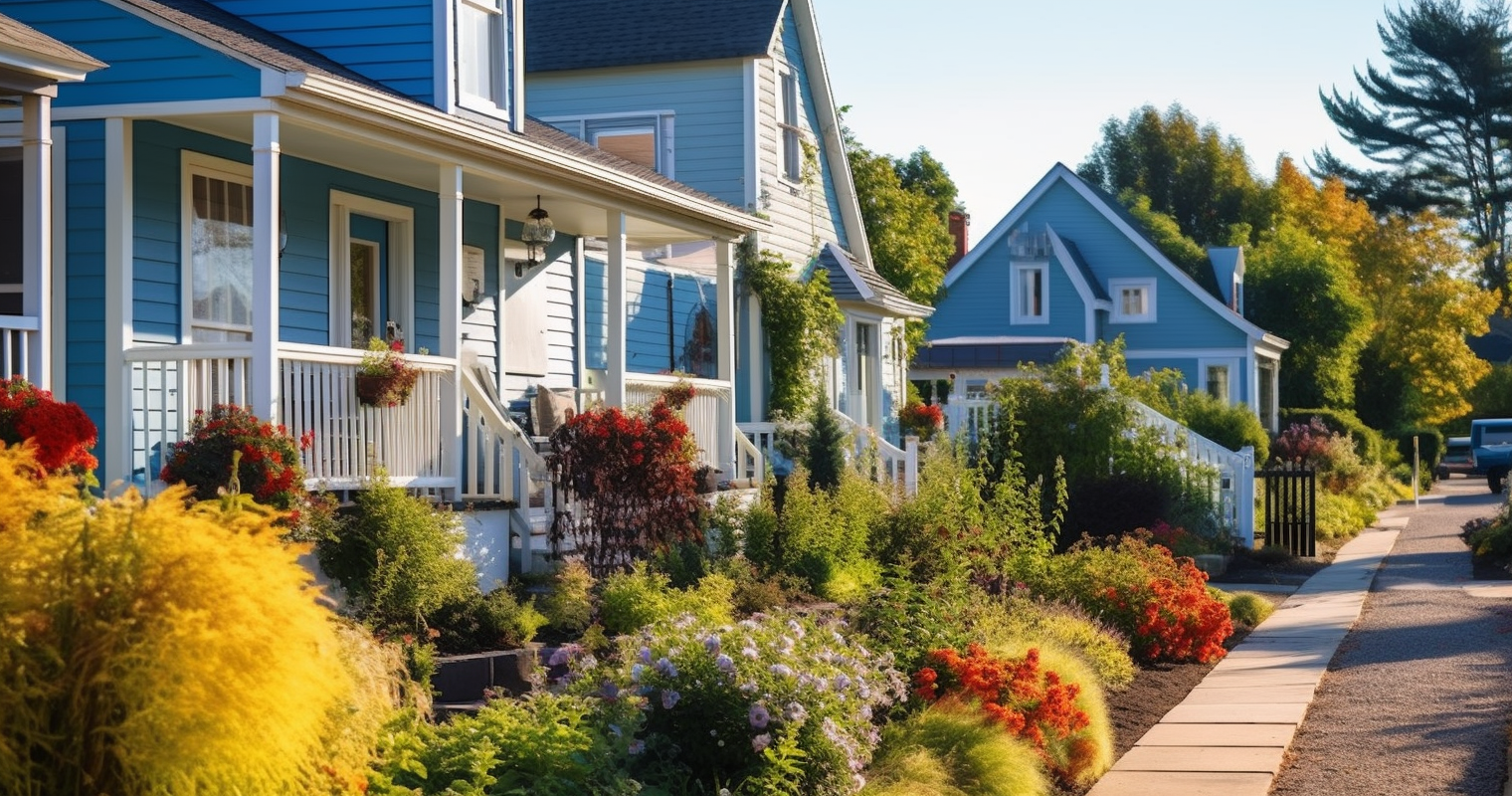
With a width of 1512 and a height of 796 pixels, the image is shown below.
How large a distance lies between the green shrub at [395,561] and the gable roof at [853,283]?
1285cm

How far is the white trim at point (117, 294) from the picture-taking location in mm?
10766

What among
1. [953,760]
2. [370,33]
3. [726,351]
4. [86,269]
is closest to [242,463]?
[86,269]

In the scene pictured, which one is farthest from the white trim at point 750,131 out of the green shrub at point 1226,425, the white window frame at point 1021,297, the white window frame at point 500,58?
the white window frame at point 1021,297

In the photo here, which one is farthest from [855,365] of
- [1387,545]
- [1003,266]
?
[1003,266]

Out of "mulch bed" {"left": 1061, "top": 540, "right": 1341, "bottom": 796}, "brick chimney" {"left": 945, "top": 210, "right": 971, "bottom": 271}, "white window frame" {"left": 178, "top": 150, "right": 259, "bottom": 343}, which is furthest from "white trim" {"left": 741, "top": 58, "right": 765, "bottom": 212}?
"brick chimney" {"left": 945, "top": 210, "right": 971, "bottom": 271}

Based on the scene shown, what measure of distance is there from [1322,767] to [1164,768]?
33.8 inches

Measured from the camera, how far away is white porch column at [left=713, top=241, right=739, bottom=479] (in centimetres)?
1605

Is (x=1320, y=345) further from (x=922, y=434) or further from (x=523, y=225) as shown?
(x=523, y=225)

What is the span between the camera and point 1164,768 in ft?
28.2

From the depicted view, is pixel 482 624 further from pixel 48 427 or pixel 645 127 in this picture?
pixel 645 127

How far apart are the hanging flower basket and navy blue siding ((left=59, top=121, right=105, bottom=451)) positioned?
70.8 inches

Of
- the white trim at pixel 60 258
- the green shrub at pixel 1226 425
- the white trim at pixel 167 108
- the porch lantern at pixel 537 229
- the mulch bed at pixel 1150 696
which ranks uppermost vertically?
the white trim at pixel 167 108

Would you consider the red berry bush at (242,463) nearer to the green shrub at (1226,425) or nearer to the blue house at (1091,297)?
the green shrub at (1226,425)

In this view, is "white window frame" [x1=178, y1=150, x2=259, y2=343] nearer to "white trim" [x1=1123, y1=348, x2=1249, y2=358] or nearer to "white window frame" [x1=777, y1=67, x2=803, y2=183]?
"white window frame" [x1=777, y1=67, x2=803, y2=183]
